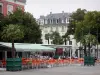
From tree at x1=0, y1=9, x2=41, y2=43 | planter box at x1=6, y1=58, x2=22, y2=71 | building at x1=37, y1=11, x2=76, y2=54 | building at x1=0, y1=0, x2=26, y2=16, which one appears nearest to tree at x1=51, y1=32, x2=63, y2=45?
building at x1=37, y1=11, x2=76, y2=54

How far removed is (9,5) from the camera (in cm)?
6125

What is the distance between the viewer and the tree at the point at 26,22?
52875 mm

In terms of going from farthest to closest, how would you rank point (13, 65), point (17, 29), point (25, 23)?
point (25, 23) < point (17, 29) < point (13, 65)

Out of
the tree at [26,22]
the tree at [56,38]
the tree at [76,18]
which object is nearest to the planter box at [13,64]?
the tree at [26,22]

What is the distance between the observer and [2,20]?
172ft

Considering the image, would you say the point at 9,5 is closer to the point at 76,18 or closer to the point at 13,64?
the point at 13,64

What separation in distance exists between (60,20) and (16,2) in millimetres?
47404

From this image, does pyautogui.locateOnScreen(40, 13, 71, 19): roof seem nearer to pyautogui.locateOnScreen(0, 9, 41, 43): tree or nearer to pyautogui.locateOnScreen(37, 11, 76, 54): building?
pyautogui.locateOnScreen(37, 11, 76, 54): building

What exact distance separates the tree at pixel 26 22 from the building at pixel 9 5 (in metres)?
5.36

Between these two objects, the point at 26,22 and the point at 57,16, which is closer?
the point at 26,22

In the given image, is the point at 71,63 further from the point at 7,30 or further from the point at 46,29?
the point at 46,29

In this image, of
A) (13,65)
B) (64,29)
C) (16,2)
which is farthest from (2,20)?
(64,29)

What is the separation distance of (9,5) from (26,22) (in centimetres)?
771

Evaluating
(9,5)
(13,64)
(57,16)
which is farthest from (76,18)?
(13,64)
